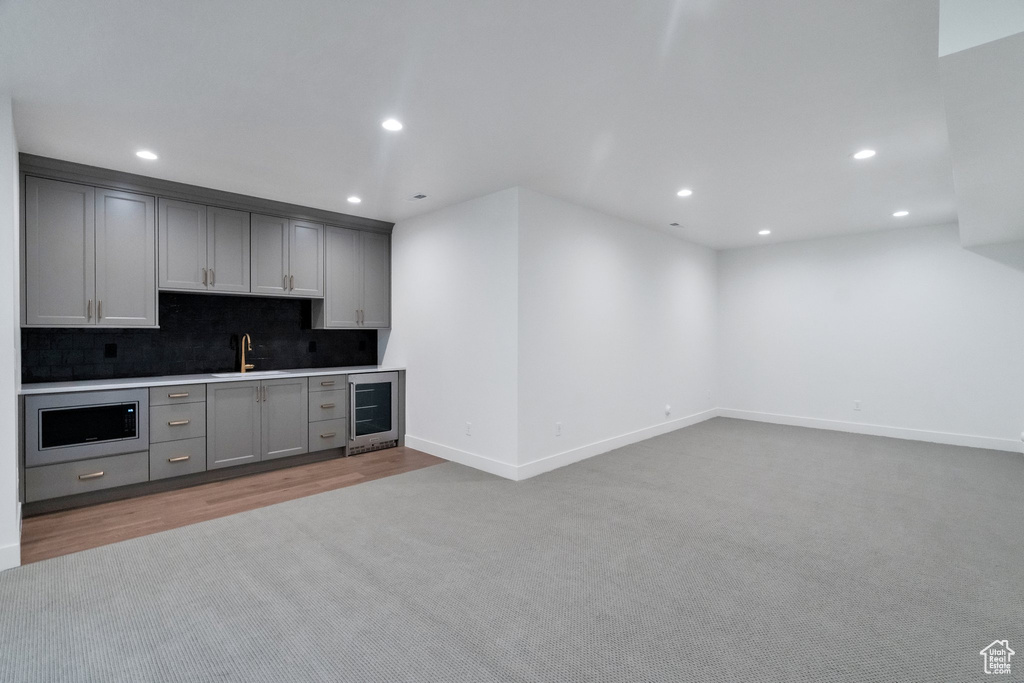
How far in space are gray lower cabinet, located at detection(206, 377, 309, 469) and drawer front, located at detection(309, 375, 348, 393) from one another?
0.27ft

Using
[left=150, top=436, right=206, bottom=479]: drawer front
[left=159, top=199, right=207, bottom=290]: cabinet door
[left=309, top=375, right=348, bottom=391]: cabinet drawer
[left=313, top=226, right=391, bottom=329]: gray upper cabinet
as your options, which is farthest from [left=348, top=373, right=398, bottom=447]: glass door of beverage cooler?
[left=159, top=199, right=207, bottom=290]: cabinet door

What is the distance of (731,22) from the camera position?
6.72 ft

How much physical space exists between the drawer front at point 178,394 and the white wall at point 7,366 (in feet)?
4.20

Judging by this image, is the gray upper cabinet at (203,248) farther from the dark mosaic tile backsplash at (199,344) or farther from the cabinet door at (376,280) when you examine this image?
the cabinet door at (376,280)

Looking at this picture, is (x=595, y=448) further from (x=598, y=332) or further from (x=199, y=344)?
(x=199, y=344)

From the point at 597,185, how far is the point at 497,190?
0.91 m

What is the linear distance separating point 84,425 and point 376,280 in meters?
2.98

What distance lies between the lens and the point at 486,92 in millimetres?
2639

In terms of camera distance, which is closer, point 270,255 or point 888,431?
point 270,255

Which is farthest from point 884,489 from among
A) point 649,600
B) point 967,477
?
point 649,600

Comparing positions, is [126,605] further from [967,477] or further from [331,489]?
[967,477]

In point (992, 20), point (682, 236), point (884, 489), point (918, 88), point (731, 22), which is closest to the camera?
point (992, 20)

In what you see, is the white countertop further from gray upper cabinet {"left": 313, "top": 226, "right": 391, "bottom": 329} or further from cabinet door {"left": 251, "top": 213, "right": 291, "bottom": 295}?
cabinet door {"left": 251, "top": 213, "right": 291, "bottom": 295}

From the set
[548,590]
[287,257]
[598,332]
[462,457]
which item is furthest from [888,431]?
[287,257]
